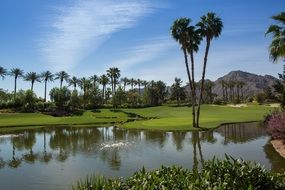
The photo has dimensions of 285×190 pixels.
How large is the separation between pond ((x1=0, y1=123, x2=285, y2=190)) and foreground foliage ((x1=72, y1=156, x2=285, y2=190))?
11613 mm

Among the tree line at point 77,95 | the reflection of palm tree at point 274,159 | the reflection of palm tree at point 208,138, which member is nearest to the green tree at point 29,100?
the tree line at point 77,95

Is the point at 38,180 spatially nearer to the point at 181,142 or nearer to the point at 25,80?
the point at 181,142

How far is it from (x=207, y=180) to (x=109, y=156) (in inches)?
881

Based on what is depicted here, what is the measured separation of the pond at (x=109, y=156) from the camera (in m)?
24.0

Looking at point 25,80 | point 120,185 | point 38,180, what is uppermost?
point 25,80

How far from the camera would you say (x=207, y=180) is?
31.3ft

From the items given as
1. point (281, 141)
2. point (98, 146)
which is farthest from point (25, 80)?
point (281, 141)

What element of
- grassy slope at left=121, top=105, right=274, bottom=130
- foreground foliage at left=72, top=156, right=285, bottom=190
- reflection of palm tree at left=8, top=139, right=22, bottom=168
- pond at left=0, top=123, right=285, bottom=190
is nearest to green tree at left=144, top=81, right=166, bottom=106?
grassy slope at left=121, top=105, right=274, bottom=130

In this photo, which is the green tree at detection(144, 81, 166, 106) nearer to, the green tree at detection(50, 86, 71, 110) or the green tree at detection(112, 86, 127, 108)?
the green tree at detection(112, 86, 127, 108)

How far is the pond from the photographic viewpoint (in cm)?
2403

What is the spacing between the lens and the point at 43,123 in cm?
7625

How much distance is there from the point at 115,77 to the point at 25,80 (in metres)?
33.9

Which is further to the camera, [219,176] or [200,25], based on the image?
[200,25]

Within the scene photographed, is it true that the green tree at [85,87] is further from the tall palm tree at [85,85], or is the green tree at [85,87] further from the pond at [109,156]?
the pond at [109,156]
